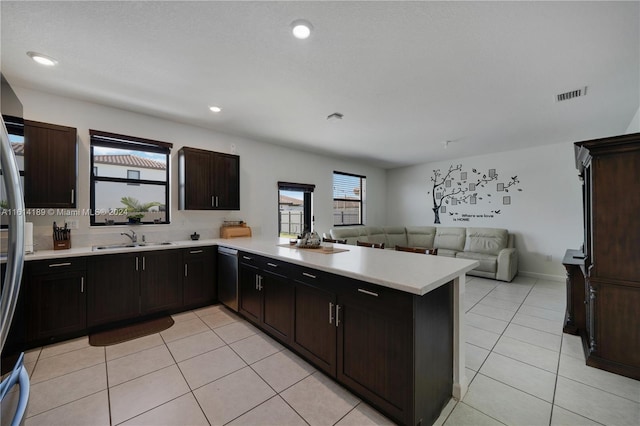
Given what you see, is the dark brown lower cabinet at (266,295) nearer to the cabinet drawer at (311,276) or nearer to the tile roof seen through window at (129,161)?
the cabinet drawer at (311,276)

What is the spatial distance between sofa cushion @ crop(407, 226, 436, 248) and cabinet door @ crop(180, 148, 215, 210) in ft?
16.9

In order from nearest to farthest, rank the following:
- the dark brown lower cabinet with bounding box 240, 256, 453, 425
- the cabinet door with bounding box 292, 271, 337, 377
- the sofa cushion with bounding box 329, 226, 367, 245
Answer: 1. the dark brown lower cabinet with bounding box 240, 256, 453, 425
2. the cabinet door with bounding box 292, 271, 337, 377
3. the sofa cushion with bounding box 329, 226, 367, 245

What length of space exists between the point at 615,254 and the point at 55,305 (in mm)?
5160

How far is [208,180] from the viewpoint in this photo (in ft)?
12.7

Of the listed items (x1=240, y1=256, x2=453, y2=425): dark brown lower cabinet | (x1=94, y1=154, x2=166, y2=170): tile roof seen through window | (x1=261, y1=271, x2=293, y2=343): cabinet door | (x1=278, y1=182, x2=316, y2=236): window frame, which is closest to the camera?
(x1=240, y1=256, x2=453, y2=425): dark brown lower cabinet

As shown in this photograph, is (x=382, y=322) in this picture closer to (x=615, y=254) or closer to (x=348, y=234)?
(x=615, y=254)

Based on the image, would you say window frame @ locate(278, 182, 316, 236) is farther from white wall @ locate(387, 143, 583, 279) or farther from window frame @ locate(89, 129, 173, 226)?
white wall @ locate(387, 143, 583, 279)

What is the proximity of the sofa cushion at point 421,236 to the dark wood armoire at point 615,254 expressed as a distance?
4.34 metres

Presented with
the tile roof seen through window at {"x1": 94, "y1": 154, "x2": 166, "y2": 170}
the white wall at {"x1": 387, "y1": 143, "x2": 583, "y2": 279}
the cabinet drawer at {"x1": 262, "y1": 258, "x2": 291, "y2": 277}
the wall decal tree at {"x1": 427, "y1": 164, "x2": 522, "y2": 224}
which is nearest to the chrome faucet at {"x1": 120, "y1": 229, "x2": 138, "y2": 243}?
the tile roof seen through window at {"x1": 94, "y1": 154, "x2": 166, "y2": 170}

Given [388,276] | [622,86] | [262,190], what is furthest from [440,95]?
[262,190]

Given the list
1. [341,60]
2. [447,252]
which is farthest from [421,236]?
[341,60]

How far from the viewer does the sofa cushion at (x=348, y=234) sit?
19.5ft

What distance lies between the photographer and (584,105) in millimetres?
3178

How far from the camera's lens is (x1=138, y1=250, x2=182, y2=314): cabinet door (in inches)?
122
